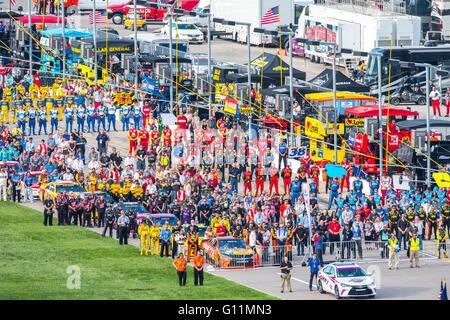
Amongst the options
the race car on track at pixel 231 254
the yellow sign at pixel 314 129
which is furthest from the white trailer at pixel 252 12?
the race car on track at pixel 231 254

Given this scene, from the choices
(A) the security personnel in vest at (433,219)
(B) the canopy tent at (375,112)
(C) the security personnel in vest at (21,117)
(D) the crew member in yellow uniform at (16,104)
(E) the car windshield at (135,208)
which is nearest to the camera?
(A) the security personnel in vest at (433,219)

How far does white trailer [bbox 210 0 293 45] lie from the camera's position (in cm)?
7794

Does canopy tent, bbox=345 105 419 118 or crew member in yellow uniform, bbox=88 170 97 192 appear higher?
canopy tent, bbox=345 105 419 118


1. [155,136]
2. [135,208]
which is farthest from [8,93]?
[135,208]

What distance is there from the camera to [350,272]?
3581 centimetres

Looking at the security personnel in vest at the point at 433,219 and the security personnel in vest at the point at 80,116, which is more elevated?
the security personnel in vest at the point at 80,116

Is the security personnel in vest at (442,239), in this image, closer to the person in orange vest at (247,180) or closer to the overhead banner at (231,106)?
the person in orange vest at (247,180)

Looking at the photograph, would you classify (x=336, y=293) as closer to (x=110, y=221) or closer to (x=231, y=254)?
(x=231, y=254)

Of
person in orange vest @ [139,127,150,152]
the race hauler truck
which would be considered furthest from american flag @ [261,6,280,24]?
person in orange vest @ [139,127,150,152]

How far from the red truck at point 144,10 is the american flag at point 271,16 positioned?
8401 mm

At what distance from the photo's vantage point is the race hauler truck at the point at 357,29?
6925 cm

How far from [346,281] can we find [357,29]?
120ft

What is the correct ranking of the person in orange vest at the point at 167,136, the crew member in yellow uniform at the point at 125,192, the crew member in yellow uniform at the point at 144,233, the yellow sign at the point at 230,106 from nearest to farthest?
the crew member in yellow uniform at the point at 144,233, the crew member in yellow uniform at the point at 125,192, the person in orange vest at the point at 167,136, the yellow sign at the point at 230,106

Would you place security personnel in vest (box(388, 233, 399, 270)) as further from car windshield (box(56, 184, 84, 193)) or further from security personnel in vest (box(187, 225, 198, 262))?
car windshield (box(56, 184, 84, 193))
